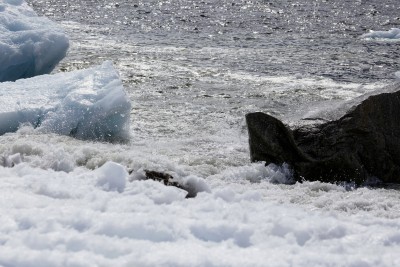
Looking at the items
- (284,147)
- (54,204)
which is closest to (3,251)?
(54,204)

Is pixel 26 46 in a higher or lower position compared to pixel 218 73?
higher

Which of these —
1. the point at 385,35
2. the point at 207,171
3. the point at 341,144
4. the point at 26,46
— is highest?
the point at 341,144

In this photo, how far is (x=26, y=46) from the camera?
12.5m

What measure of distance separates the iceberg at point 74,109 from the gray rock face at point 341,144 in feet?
6.84

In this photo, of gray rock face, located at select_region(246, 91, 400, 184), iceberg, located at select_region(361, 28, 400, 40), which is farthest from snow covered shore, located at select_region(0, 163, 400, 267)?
iceberg, located at select_region(361, 28, 400, 40)

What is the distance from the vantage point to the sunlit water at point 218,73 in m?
7.47

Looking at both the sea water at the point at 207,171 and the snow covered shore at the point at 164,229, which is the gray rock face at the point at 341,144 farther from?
→ the snow covered shore at the point at 164,229

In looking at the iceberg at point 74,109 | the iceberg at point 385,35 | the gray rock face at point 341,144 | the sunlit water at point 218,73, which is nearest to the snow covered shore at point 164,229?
the sunlit water at point 218,73

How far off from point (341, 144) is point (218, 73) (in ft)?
24.4

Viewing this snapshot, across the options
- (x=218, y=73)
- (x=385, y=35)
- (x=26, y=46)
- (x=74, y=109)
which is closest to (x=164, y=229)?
(x=74, y=109)

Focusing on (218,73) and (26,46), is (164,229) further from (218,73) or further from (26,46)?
(218,73)

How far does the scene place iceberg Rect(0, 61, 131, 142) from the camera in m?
8.98

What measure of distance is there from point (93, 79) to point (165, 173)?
3.38 m

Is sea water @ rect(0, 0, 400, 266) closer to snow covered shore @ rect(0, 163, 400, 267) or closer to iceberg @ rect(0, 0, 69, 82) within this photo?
snow covered shore @ rect(0, 163, 400, 267)
